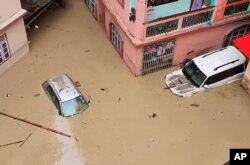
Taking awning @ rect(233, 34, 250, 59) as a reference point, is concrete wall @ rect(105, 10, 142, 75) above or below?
below

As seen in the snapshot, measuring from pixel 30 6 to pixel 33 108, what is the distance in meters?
7.09

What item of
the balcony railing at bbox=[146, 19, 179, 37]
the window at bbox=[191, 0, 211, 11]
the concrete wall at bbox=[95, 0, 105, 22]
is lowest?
the concrete wall at bbox=[95, 0, 105, 22]

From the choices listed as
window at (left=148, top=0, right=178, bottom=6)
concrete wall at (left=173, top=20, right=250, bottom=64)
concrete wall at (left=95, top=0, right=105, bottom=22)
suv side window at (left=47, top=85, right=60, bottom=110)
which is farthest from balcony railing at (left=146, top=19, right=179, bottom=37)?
suv side window at (left=47, top=85, right=60, bottom=110)

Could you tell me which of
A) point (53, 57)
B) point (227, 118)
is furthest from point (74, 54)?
point (227, 118)

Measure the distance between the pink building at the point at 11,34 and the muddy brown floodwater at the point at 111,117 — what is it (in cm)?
52

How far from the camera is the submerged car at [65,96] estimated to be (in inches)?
816

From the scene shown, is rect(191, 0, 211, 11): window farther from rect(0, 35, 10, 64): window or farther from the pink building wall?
rect(0, 35, 10, 64): window

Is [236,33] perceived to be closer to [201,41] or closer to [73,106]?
[201,41]

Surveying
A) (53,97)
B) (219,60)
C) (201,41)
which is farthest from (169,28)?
(53,97)

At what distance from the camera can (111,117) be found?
2084 cm

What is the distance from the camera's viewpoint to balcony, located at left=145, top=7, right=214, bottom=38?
20.8 m

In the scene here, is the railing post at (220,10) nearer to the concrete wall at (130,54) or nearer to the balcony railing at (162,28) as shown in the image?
the balcony railing at (162,28)

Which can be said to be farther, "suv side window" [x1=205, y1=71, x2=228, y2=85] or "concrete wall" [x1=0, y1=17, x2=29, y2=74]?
"concrete wall" [x1=0, y1=17, x2=29, y2=74]

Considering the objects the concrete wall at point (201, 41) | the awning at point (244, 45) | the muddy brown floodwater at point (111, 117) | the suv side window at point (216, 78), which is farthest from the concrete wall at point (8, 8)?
the awning at point (244, 45)
